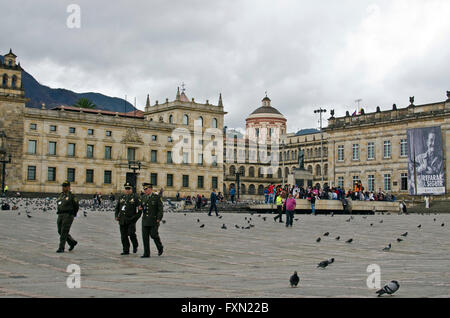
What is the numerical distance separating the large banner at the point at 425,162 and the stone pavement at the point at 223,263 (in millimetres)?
38970

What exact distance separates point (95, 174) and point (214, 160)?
17.6 metres

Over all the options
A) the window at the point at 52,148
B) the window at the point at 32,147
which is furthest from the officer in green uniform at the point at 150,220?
the window at the point at 52,148

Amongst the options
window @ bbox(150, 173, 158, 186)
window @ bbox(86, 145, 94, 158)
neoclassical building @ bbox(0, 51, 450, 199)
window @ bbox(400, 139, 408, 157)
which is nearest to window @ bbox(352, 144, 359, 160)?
neoclassical building @ bbox(0, 51, 450, 199)

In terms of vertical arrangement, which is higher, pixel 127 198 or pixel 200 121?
pixel 200 121

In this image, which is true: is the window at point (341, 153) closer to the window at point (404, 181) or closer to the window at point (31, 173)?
the window at point (404, 181)

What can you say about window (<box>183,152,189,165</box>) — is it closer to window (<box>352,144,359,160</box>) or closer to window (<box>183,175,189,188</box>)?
window (<box>183,175,189,188</box>)

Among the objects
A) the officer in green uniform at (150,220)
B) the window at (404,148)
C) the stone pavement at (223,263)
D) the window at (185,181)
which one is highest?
the window at (404,148)

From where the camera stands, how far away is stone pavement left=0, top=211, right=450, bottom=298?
766cm

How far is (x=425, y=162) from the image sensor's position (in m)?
58.3

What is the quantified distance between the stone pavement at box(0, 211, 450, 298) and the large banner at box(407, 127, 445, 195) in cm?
3897

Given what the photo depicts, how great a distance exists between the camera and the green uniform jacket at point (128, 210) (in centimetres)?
1312

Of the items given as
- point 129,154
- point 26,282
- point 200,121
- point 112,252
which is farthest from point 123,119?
point 26,282
